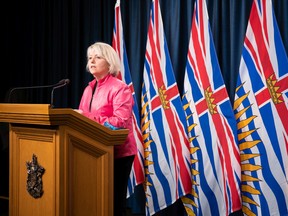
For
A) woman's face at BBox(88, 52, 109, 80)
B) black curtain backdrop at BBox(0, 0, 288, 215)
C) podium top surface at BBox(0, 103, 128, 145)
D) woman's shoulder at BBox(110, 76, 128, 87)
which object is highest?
black curtain backdrop at BBox(0, 0, 288, 215)

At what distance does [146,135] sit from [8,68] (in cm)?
255

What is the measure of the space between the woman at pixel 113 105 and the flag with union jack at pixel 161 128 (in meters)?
1.02

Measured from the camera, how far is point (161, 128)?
3.63 m

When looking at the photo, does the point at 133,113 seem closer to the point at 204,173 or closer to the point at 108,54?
the point at 204,173

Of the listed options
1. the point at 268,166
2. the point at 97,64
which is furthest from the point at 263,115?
the point at 97,64

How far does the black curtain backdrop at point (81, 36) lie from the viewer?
3.49 m

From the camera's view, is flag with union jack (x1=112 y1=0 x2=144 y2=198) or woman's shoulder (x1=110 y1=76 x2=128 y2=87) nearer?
woman's shoulder (x1=110 y1=76 x2=128 y2=87)

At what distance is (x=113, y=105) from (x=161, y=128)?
1.19m

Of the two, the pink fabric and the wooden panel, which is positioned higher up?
the pink fabric

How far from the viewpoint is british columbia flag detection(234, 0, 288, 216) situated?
292 centimetres

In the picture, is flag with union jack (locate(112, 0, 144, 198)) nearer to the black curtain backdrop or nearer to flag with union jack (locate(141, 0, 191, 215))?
flag with union jack (locate(141, 0, 191, 215))

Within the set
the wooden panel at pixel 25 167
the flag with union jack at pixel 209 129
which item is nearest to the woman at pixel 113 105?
the wooden panel at pixel 25 167

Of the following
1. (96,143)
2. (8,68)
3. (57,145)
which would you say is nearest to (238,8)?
(96,143)

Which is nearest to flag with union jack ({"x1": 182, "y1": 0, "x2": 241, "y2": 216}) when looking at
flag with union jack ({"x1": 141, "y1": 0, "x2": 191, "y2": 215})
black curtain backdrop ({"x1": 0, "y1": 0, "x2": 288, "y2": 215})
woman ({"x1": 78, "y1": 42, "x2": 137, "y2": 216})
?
flag with union jack ({"x1": 141, "y1": 0, "x2": 191, "y2": 215})
